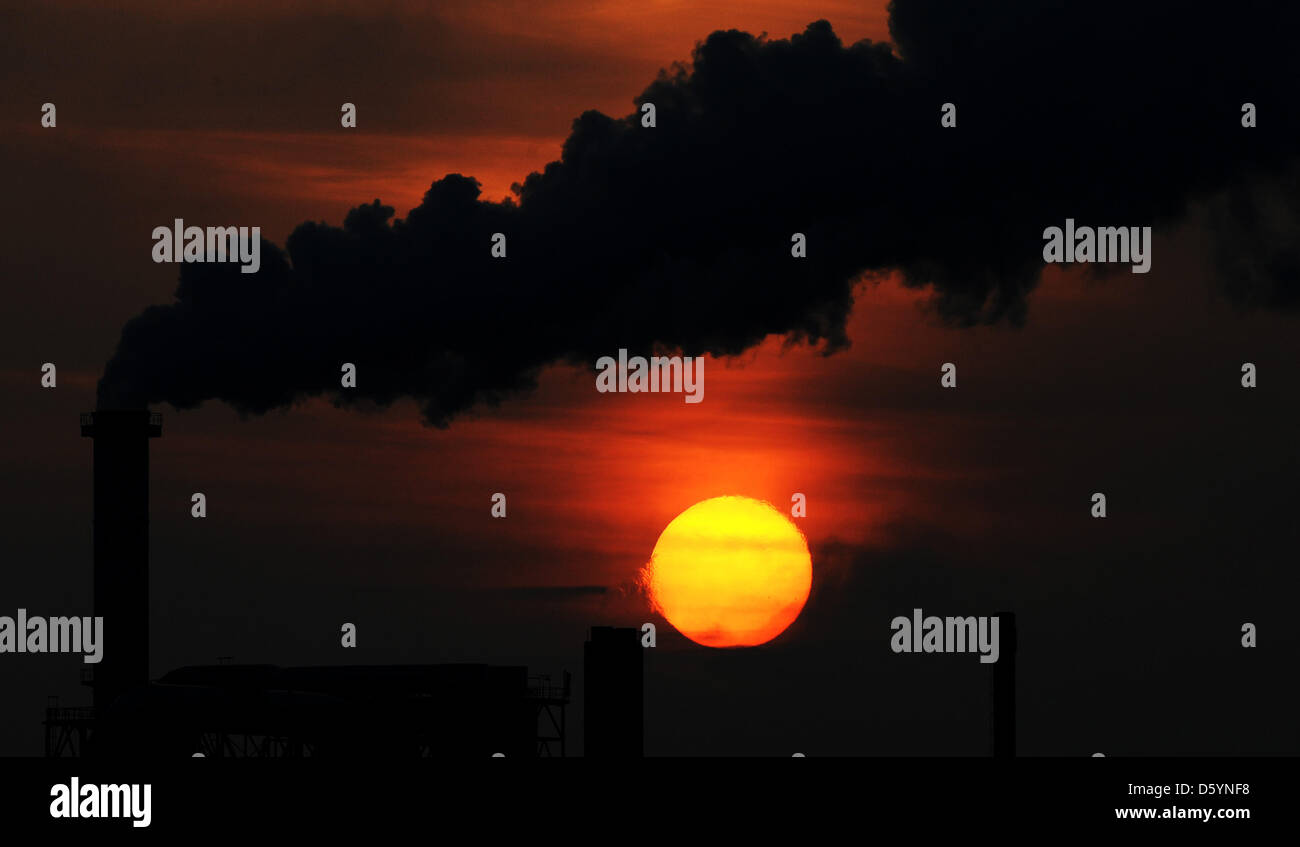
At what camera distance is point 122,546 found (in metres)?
64.2

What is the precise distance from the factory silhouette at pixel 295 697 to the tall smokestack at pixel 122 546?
0.03 metres

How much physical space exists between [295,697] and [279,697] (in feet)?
1.34

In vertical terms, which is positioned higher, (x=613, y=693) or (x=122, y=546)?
(x=122, y=546)

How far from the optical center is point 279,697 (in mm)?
59375

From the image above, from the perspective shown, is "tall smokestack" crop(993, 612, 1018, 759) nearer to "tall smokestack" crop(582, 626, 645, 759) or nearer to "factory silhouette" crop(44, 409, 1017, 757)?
"factory silhouette" crop(44, 409, 1017, 757)

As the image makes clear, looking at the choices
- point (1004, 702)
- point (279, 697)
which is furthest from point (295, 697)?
point (1004, 702)

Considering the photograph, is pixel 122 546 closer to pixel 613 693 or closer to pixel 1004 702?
pixel 613 693

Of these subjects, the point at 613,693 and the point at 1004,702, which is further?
the point at 1004,702

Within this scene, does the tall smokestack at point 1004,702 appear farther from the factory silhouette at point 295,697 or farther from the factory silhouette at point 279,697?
the factory silhouette at point 279,697

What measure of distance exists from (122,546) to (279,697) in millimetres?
7992

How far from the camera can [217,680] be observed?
61031 millimetres
